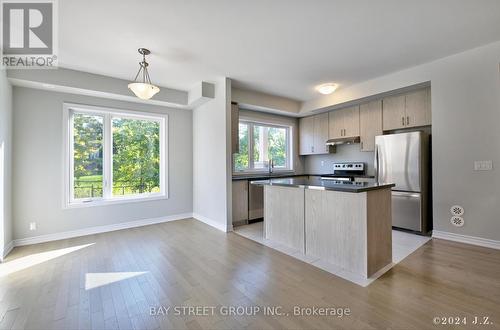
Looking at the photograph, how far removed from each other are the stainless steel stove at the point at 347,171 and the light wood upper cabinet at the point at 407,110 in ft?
3.38

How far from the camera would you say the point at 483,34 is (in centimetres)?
275

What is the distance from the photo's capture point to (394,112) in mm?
4125

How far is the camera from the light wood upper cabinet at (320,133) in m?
5.43

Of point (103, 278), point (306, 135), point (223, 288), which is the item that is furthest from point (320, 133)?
point (103, 278)

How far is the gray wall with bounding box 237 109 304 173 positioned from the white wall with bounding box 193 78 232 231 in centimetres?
95

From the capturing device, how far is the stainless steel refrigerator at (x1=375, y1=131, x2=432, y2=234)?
363 cm

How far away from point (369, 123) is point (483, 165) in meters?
1.84

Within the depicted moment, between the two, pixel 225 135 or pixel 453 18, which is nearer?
pixel 453 18

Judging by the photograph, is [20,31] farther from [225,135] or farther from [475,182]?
[475,182]

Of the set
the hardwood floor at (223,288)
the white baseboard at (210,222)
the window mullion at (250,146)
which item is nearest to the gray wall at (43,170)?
the hardwood floor at (223,288)

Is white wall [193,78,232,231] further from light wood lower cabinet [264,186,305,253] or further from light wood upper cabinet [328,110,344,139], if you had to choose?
light wood upper cabinet [328,110,344,139]

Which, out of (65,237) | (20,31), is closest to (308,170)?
(65,237)

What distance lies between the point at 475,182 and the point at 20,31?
5959 millimetres

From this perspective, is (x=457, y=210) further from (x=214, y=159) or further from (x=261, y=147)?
(x=214, y=159)
